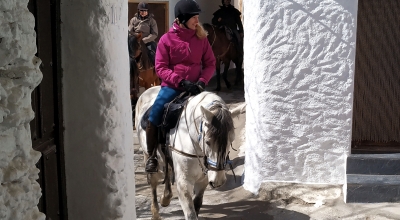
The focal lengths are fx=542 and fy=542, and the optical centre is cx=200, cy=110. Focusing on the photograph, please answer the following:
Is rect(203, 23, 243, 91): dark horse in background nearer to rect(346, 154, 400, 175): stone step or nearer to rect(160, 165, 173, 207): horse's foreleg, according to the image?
rect(346, 154, 400, 175): stone step

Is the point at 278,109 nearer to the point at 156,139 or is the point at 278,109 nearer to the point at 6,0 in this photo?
the point at 156,139

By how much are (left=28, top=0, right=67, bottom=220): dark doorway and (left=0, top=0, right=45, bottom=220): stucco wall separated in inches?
21.9

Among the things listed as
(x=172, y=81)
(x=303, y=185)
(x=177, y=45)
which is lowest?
(x=303, y=185)

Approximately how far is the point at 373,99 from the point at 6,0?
16.6 feet

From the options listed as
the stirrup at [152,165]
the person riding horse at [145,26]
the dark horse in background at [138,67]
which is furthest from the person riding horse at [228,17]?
the stirrup at [152,165]

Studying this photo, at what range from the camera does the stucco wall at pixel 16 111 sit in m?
1.86

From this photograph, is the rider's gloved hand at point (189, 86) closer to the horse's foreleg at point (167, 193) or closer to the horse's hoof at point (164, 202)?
the horse's foreleg at point (167, 193)

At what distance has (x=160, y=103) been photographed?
5043 millimetres

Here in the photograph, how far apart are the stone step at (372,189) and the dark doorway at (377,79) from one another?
41 cm

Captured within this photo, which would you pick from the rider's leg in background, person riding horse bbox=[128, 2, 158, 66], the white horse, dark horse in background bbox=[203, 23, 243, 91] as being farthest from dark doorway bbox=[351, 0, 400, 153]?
dark horse in background bbox=[203, 23, 243, 91]

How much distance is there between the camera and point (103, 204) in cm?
296

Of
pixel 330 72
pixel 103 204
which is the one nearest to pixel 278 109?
pixel 330 72

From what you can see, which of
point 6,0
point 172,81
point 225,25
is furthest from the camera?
point 225,25

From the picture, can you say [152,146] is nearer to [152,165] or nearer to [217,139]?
[152,165]
